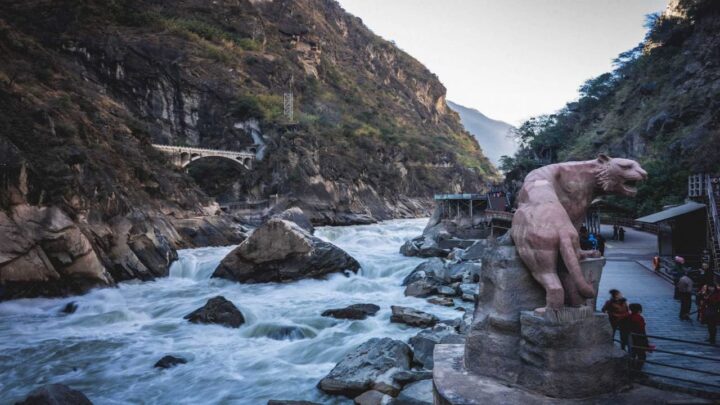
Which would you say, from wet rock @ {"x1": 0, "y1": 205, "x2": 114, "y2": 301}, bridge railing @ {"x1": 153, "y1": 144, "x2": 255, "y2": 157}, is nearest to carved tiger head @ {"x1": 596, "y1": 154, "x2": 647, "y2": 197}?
wet rock @ {"x1": 0, "y1": 205, "x2": 114, "y2": 301}

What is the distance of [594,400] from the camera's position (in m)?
4.38

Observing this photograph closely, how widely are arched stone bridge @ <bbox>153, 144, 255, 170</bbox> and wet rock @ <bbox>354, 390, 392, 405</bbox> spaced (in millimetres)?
39914

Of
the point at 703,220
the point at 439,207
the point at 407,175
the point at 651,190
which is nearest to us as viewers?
the point at 703,220

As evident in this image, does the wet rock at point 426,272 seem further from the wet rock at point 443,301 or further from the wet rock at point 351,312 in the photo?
the wet rock at point 351,312

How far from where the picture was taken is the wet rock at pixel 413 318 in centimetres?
1212

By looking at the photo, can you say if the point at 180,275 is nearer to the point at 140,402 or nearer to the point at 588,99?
the point at 140,402

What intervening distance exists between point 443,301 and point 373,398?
730cm

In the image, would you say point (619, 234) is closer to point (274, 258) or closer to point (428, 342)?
point (274, 258)

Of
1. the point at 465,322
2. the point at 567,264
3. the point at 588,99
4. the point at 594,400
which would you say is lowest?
the point at 465,322

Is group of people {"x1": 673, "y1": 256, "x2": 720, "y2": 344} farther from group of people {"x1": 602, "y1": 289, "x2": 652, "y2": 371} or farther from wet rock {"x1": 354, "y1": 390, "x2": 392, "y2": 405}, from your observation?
wet rock {"x1": 354, "y1": 390, "x2": 392, "y2": 405}

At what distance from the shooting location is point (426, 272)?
18375 mm

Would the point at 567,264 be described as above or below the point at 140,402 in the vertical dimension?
above

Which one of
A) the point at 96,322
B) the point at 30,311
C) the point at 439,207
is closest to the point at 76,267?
the point at 30,311

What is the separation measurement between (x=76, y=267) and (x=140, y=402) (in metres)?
9.70
